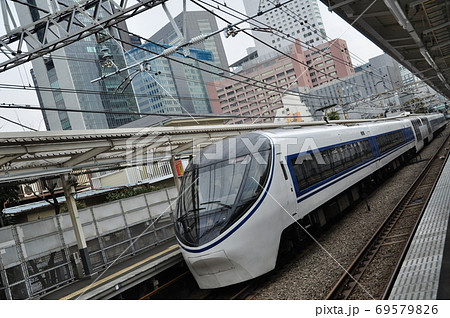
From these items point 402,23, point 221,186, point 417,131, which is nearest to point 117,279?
point 221,186

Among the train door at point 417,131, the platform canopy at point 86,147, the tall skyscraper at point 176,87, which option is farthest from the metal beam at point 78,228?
the tall skyscraper at point 176,87

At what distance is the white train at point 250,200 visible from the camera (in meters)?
7.73

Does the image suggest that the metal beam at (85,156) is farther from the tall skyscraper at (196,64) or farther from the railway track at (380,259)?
the tall skyscraper at (196,64)

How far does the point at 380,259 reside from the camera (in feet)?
27.2

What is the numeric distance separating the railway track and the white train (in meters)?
1.46

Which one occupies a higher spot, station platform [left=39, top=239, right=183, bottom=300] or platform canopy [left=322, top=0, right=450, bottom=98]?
platform canopy [left=322, top=0, right=450, bottom=98]

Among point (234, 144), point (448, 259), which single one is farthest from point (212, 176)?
point (448, 259)

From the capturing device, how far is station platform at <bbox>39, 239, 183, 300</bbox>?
8477mm

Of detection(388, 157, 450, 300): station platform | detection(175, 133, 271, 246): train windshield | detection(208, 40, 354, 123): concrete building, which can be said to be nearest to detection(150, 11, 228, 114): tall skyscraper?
detection(208, 40, 354, 123): concrete building

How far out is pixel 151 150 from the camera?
12969 mm

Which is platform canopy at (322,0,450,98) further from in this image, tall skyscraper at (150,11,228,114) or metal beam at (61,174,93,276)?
tall skyscraper at (150,11,228,114)

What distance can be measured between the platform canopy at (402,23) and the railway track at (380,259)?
13.8ft

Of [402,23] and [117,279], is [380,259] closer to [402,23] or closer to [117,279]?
[402,23]

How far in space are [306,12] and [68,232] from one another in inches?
6060
